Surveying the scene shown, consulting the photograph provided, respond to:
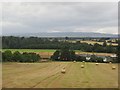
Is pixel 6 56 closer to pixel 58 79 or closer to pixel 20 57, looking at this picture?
pixel 20 57

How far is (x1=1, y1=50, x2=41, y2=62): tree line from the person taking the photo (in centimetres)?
4141

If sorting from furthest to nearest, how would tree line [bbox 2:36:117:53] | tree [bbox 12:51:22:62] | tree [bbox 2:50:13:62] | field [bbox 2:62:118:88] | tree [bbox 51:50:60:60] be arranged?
tree line [bbox 2:36:117:53] < tree [bbox 51:50:60:60] < tree [bbox 12:51:22:62] < tree [bbox 2:50:13:62] < field [bbox 2:62:118:88]

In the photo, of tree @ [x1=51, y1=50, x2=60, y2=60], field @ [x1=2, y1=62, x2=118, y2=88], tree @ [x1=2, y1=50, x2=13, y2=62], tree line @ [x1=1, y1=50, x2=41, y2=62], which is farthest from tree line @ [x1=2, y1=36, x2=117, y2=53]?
field @ [x1=2, y1=62, x2=118, y2=88]

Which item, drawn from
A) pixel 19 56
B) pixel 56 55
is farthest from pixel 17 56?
pixel 56 55

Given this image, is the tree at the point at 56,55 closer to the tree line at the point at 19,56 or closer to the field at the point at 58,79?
the tree line at the point at 19,56

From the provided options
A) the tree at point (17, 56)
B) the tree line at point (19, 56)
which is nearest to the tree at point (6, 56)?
the tree line at point (19, 56)

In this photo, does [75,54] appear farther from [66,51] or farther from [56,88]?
[56,88]

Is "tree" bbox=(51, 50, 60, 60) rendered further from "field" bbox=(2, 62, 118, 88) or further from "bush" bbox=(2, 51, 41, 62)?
"field" bbox=(2, 62, 118, 88)

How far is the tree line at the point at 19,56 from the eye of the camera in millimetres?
41406

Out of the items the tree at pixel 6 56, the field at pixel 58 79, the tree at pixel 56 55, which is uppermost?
the field at pixel 58 79

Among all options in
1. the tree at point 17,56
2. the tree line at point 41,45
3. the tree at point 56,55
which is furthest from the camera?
the tree line at point 41,45

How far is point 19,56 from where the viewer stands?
45.0 meters

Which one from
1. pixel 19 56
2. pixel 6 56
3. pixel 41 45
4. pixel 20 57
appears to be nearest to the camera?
pixel 6 56

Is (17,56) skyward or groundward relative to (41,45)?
groundward
